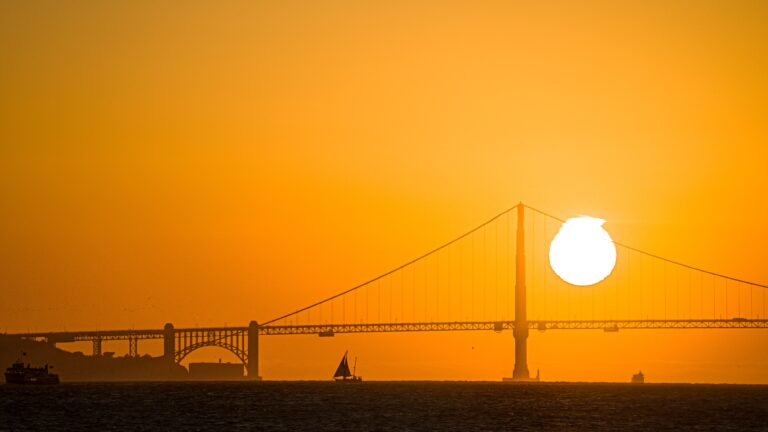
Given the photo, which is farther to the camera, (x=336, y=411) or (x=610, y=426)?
(x=336, y=411)

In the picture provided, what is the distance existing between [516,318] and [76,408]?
8953cm

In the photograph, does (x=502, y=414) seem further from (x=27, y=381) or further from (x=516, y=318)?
(x=27, y=381)

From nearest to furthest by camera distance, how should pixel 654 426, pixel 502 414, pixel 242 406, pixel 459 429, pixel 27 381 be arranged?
pixel 459 429 < pixel 654 426 < pixel 502 414 < pixel 242 406 < pixel 27 381

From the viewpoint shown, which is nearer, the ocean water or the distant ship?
the ocean water

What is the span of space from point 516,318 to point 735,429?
3860 inches

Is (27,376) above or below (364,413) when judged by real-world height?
below

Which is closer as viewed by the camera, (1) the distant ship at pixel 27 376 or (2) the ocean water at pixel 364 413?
(2) the ocean water at pixel 364 413

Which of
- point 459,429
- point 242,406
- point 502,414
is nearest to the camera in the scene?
point 459,429

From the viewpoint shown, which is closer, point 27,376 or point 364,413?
point 364,413

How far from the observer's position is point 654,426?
103812mm

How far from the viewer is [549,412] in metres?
123

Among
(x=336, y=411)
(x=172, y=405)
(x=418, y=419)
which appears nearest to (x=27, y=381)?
(x=172, y=405)

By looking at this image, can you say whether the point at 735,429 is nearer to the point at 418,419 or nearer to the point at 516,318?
the point at 418,419

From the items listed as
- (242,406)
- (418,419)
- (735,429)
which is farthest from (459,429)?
(242,406)
